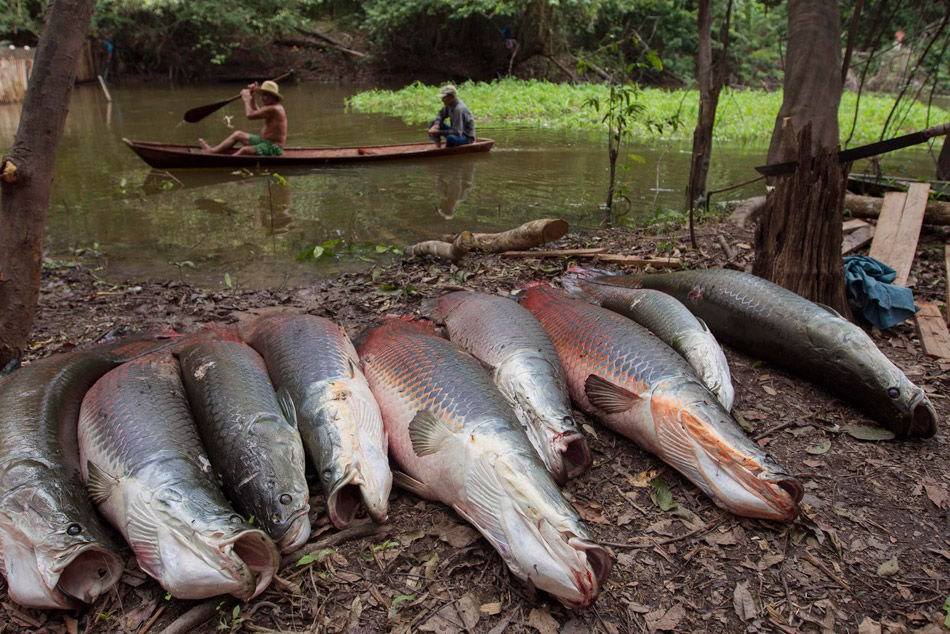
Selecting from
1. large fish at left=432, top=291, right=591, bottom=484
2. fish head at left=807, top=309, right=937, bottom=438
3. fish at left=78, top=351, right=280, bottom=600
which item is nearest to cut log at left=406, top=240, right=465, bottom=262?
large fish at left=432, top=291, right=591, bottom=484

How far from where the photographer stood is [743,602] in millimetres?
2604

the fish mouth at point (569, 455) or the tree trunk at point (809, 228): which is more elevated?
the tree trunk at point (809, 228)

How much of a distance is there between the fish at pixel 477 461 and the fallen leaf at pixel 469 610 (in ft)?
0.71

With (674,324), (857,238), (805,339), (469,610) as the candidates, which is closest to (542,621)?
(469,610)

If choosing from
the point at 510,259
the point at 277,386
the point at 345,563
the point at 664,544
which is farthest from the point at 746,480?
the point at 510,259

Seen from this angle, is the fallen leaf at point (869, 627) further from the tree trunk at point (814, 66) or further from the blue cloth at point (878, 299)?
the tree trunk at point (814, 66)

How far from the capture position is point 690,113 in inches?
715

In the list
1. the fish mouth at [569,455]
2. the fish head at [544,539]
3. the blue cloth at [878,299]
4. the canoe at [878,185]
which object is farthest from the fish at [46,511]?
the canoe at [878,185]

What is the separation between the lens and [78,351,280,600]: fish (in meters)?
2.44

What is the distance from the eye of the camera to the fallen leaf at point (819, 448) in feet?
11.6

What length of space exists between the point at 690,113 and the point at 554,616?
18.3 meters

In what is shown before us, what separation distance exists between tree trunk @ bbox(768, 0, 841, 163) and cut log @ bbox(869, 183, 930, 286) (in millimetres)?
1854

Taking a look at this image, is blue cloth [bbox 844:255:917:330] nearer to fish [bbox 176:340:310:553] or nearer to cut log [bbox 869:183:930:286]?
cut log [bbox 869:183:930:286]

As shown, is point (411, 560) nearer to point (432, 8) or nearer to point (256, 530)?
point (256, 530)
